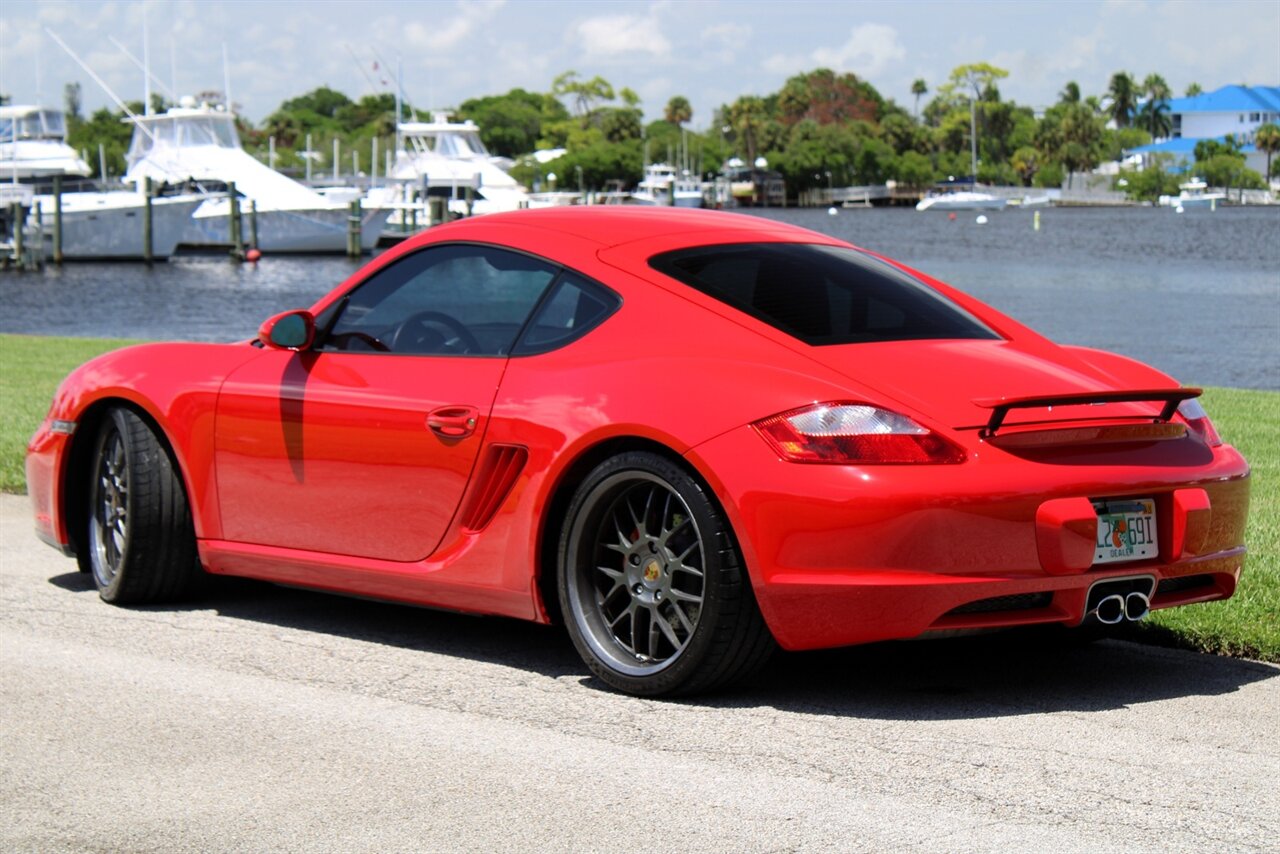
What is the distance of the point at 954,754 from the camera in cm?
452

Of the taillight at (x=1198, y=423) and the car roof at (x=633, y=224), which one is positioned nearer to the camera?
the taillight at (x=1198, y=423)

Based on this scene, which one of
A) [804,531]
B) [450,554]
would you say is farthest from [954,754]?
[450,554]

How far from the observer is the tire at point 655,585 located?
16.0ft

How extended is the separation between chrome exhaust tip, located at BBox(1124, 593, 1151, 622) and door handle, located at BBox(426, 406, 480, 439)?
1.94 meters

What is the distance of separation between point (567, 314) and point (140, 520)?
6.29 feet

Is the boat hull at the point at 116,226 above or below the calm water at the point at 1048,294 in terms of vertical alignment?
above

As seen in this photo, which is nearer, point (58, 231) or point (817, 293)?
point (817, 293)

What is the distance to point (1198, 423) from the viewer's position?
17.6ft

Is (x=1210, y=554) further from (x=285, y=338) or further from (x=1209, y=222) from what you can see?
(x=1209, y=222)

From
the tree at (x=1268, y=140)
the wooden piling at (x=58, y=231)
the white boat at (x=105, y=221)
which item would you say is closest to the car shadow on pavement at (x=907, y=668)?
the white boat at (x=105, y=221)

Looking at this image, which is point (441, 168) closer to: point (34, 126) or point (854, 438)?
point (34, 126)

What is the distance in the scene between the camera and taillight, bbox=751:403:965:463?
471 centimetres

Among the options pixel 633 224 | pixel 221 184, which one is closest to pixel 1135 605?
pixel 633 224

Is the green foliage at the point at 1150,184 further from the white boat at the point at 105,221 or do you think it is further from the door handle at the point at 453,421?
the door handle at the point at 453,421
